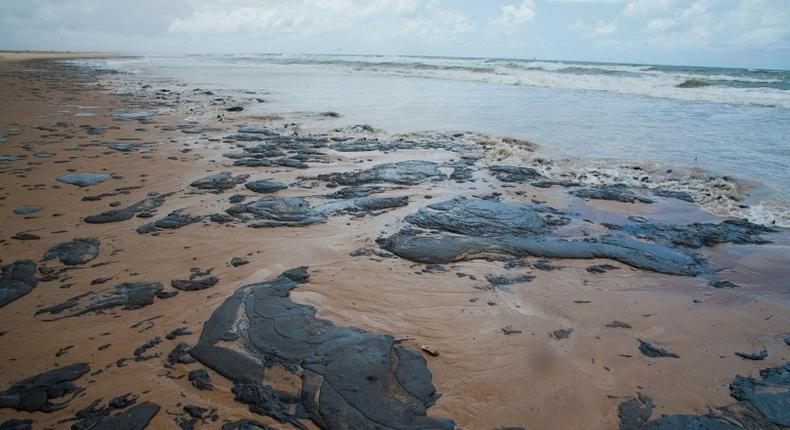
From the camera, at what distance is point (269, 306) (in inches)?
146

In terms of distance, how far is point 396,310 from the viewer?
12.5 ft

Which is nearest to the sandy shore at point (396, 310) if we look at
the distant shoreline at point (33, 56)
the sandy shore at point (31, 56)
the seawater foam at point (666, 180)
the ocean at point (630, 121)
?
the seawater foam at point (666, 180)

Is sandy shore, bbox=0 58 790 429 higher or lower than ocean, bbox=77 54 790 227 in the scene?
lower

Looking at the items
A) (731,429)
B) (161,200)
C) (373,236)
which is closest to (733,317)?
(731,429)

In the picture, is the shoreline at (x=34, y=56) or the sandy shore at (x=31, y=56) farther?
the shoreline at (x=34, y=56)

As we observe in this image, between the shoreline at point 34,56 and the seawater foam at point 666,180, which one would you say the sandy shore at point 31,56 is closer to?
the shoreline at point 34,56

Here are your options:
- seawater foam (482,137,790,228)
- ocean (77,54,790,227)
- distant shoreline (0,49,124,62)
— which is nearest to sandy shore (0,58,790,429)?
seawater foam (482,137,790,228)

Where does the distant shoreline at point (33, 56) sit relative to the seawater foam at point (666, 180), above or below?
above

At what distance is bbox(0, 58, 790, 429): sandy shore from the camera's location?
282 cm

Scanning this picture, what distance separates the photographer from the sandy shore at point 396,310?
2.82 meters

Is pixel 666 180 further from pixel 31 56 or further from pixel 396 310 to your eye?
pixel 31 56

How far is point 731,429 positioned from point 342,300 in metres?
2.92

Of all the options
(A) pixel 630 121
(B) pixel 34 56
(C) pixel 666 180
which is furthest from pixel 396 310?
(B) pixel 34 56

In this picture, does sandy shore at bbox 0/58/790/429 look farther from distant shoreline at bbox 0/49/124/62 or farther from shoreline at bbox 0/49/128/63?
distant shoreline at bbox 0/49/124/62
